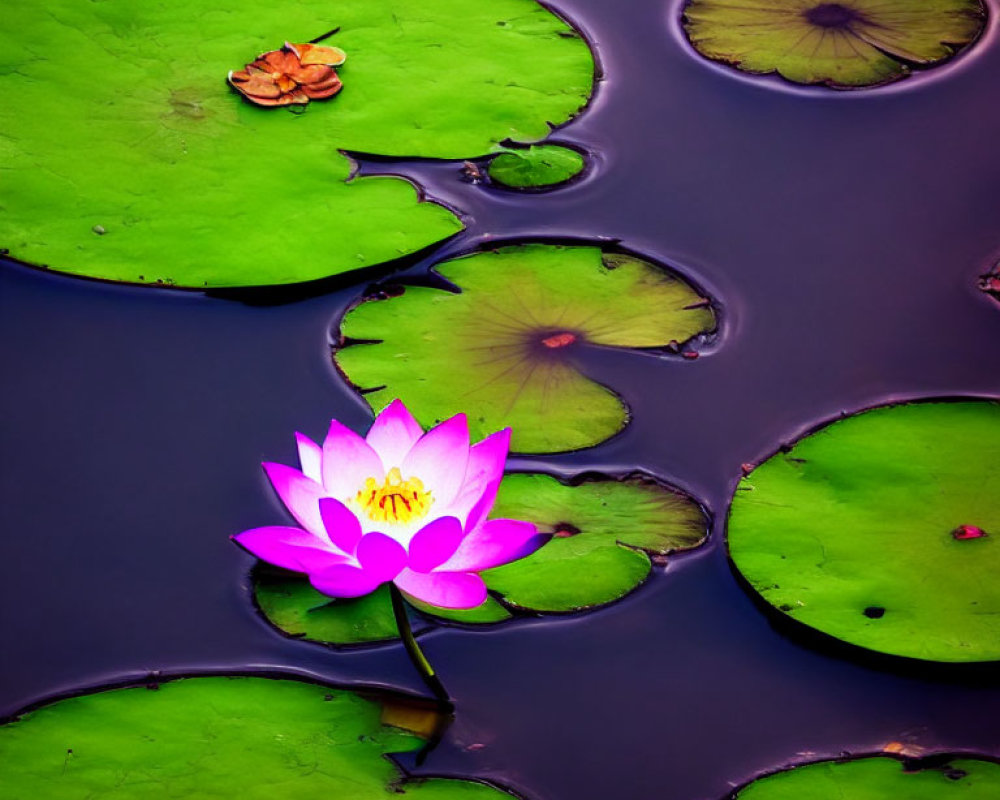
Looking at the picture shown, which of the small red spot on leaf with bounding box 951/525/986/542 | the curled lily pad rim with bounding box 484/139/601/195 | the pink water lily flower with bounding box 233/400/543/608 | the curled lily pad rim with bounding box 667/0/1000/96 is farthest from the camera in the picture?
Result: the curled lily pad rim with bounding box 667/0/1000/96

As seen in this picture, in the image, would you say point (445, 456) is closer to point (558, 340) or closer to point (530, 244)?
point (558, 340)

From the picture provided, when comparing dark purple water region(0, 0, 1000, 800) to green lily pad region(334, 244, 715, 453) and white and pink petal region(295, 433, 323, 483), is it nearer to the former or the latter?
green lily pad region(334, 244, 715, 453)

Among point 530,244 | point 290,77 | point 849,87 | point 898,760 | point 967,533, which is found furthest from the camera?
point 849,87

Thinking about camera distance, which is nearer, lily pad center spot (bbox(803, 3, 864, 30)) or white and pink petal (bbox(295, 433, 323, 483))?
white and pink petal (bbox(295, 433, 323, 483))

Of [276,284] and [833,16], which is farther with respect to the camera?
[833,16]

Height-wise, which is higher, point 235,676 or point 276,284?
point 276,284

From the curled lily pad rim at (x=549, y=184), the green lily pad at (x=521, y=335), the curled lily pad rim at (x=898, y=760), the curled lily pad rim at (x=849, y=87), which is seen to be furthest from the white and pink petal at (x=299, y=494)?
the curled lily pad rim at (x=849, y=87)

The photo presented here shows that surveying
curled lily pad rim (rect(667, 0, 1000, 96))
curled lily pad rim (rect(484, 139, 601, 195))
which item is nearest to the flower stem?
Result: curled lily pad rim (rect(484, 139, 601, 195))

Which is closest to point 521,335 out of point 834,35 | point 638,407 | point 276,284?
point 638,407
